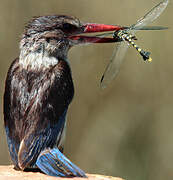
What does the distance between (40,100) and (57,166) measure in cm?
57

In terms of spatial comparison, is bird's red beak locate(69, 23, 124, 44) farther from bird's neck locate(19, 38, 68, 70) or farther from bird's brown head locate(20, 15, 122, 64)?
bird's neck locate(19, 38, 68, 70)

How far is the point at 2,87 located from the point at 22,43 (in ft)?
5.10

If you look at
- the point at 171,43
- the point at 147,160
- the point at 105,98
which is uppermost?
the point at 171,43

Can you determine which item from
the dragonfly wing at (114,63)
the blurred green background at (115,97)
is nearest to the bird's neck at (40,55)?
the dragonfly wing at (114,63)

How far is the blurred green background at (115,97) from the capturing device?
8258 mm

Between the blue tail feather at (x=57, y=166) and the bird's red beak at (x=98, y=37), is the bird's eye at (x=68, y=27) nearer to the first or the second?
the bird's red beak at (x=98, y=37)

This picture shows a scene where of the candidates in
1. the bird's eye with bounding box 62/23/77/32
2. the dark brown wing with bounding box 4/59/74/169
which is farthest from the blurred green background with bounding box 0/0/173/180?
the dark brown wing with bounding box 4/59/74/169

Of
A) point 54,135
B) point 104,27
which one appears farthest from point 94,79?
point 54,135

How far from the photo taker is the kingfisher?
6293 millimetres

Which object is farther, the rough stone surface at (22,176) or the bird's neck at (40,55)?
the bird's neck at (40,55)

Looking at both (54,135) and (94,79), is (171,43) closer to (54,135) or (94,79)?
(94,79)

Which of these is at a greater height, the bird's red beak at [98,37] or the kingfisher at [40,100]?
the bird's red beak at [98,37]

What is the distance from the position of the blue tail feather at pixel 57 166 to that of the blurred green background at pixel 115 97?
188cm

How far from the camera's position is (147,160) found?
8188mm
